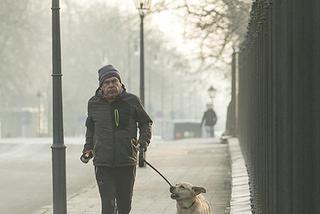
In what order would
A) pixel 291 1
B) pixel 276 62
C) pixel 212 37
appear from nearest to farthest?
pixel 291 1 < pixel 276 62 < pixel 212 37

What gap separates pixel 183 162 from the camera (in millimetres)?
25562

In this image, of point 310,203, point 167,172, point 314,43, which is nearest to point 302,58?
point 314,43

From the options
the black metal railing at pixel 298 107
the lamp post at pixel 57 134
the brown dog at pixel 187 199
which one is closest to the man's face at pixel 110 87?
the brown dog at pixel 187 199

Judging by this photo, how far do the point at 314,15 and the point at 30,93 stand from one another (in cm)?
7425

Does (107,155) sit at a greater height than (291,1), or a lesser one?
lesser

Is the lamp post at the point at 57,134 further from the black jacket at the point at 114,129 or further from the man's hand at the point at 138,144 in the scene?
the man's hand at the point at 138,144

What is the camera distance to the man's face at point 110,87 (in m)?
8.57

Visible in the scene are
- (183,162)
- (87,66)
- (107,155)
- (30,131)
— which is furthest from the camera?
(87,66)

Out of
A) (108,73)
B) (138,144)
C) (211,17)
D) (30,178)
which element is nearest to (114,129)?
(138,144)

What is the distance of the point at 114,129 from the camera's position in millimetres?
8609

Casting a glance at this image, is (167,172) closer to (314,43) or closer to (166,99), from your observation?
(314,43)

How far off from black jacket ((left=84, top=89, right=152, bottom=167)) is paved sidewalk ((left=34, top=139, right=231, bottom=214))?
4226mm

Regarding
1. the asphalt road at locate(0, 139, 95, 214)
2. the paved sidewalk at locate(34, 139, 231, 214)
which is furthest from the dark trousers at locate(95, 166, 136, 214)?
the asphalt road at locate(0, 139, 95, 214)

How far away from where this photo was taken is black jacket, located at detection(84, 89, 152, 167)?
28.2 feet
